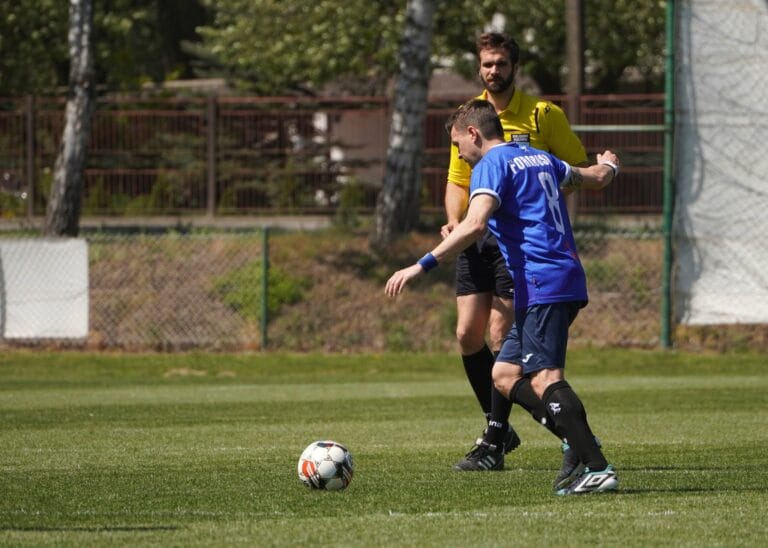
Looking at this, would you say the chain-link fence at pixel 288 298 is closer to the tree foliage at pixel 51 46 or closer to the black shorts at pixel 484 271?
the black shorts at pixel 484 271

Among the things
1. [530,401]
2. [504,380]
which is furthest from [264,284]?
[530,401]

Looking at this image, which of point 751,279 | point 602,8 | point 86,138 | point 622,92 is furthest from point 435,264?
point 622,92

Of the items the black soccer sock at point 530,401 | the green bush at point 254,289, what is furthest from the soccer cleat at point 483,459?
the green bush at point 254,289

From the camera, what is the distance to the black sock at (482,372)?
28.1ft

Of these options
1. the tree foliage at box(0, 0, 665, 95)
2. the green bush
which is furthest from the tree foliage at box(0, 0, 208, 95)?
the green bush

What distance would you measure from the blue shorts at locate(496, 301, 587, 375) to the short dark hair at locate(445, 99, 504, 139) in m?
0.90

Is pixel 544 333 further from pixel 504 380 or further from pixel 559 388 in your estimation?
pixel 504 380

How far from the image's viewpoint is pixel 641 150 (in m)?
24.4

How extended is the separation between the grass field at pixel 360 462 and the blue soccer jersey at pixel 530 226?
989mm

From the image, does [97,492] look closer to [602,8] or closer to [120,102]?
[120,102]

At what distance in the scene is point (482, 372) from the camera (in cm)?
859

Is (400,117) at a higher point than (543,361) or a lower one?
higher

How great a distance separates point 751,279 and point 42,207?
13.2 meters

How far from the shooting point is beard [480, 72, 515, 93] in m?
8.18
